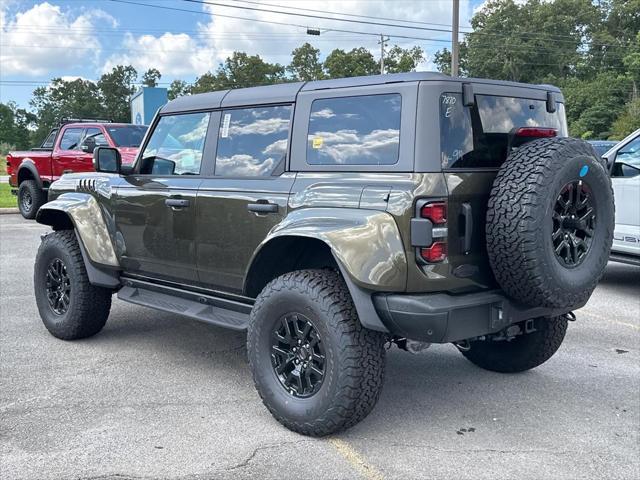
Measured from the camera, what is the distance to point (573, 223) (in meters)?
3.54

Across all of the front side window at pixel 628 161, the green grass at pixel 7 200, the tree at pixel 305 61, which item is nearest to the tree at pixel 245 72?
the tree at pixel 305 61

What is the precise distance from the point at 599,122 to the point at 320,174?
172ft

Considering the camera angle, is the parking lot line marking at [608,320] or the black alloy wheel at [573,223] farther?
the parking lot line marking at [608,320]

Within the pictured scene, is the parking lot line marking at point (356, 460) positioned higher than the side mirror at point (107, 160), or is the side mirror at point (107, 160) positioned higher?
the side mirror at point (107, 160)

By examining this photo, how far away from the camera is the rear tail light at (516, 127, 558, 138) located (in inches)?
147

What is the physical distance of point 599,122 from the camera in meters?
50.8

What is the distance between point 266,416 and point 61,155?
1116 cm

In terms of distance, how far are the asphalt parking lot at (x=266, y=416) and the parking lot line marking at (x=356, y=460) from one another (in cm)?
1

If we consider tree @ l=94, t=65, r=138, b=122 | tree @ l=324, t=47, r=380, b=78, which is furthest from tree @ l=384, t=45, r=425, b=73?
tree @ l=94, t=65, r=138, b=122

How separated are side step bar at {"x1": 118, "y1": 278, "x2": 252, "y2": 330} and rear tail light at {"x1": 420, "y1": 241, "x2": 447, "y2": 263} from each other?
4.37 feet

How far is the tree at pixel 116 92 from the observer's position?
91.8 m

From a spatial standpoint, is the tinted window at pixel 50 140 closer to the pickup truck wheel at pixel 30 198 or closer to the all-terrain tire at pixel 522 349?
the pickup truck wheel at pixel 30 198

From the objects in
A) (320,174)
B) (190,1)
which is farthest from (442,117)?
(190,1)

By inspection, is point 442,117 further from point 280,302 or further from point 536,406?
point 536,406
